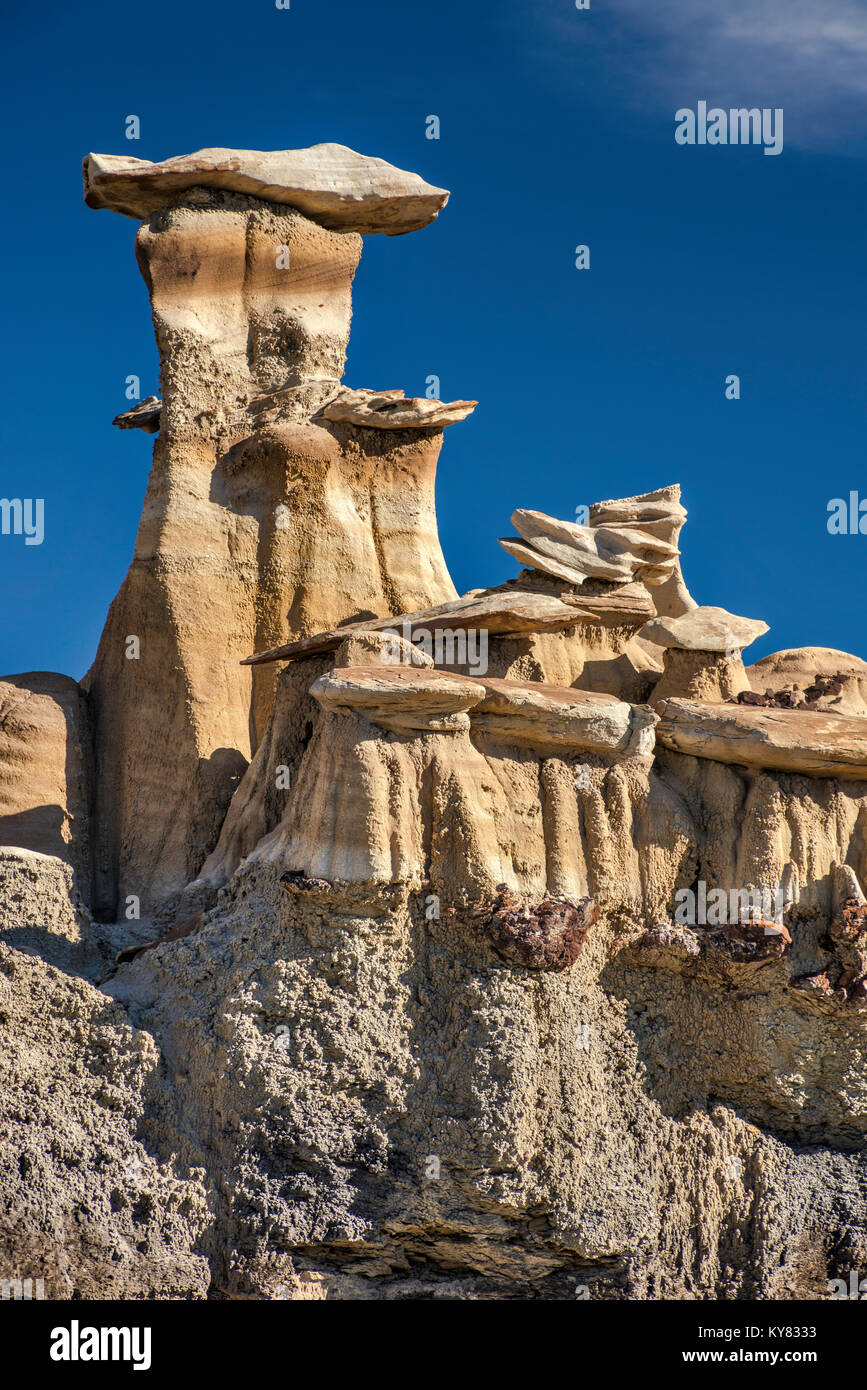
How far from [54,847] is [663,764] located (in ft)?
15.3

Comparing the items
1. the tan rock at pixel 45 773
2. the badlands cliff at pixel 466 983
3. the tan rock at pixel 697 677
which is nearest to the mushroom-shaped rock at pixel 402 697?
the badlands cliff at pixel 466 983

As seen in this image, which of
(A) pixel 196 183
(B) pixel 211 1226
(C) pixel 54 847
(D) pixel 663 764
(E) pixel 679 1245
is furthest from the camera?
(A) pixel 196 183

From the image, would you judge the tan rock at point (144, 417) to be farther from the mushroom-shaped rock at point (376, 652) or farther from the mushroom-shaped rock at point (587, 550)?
the mushroom-shaped rock at point (376, 652)

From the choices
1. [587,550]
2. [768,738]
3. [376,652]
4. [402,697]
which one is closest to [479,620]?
[376,652]

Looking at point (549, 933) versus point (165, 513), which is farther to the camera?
point (165, 513)

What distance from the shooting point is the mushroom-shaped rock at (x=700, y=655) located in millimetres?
14664

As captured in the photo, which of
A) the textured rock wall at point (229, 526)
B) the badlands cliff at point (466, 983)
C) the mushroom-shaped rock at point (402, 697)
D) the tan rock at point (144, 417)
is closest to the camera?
the badlands cliff at point (466, 983)

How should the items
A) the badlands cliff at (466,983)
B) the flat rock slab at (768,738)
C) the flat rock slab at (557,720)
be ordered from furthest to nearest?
1. the flat rock slab at (768,738)
2. the flat rock slab at (557,720)
3. the badlands cliff at (466,983)

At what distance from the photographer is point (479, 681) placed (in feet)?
42.2

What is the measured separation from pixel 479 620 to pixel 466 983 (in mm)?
3038

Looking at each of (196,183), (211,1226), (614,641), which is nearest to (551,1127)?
(211,1226)

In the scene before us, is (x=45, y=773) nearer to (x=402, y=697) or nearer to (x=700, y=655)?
(x=402, y=697)

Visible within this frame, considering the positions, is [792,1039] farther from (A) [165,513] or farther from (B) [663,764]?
(A) [165,513]

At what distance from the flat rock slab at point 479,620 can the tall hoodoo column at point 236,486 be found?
125 centimetres
